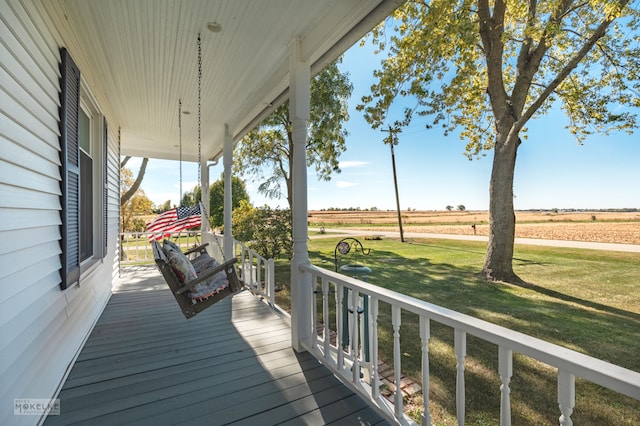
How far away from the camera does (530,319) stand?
4578 mm

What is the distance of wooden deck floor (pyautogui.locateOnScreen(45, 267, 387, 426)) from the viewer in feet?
6.24

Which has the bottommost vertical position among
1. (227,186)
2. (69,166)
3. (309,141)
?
(69,166)

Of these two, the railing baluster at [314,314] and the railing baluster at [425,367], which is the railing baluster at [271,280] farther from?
the railing baluster at [425,367]

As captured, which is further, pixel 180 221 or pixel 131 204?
pixel 131 204

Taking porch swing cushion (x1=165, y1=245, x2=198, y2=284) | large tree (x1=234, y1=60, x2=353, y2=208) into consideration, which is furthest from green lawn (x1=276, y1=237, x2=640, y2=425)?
large tree (x1=234, y1=60, x2=353, y2=208)

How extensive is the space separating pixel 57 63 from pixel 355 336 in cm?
298

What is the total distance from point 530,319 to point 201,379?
4.64 meters

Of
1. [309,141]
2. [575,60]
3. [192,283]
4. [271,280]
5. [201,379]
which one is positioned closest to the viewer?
[201,379]

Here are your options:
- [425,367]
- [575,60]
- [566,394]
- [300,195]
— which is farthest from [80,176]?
[575,60]

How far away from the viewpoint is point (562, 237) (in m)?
13.5

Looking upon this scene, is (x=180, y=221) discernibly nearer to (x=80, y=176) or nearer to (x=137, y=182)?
(x=80, y=176)

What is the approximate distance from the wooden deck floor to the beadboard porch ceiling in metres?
2.70

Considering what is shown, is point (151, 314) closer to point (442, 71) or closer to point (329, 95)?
point (442, 71)

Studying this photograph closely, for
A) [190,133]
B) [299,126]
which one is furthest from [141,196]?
[299,126]
